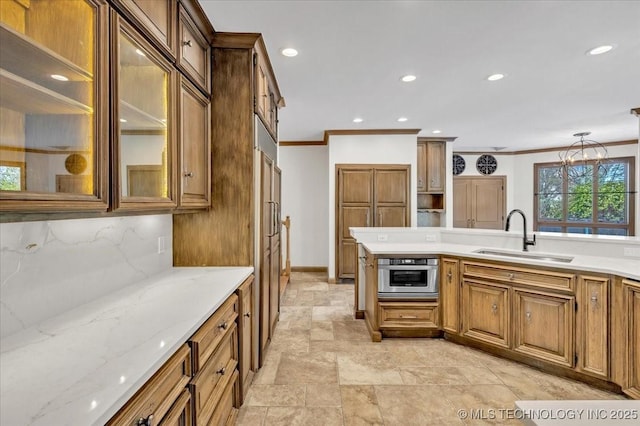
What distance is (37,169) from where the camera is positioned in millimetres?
907

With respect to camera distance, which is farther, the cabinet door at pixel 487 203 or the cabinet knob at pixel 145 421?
the cabinet door at pixel 487 203

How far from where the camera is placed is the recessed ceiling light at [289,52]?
2.67 meters

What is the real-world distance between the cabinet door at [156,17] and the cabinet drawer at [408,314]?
9.07ft

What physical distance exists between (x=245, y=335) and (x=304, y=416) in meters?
0.65

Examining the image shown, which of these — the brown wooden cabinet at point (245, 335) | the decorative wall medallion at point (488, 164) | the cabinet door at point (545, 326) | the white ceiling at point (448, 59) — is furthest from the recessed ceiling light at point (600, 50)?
the decorative wall medallion at point (488, 164)

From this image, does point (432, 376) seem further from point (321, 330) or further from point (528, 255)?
point (528, 255)

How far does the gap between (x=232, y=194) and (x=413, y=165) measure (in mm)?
4060

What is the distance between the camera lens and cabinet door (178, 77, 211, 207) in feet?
6.06

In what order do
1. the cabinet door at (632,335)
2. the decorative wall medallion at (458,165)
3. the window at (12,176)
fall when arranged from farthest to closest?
the decorative wall medallion at (458,165)
the cabinet door at (632,335)
the window at (12,176)

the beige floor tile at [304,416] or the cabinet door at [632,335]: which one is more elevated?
the cabinet door at [632,335]

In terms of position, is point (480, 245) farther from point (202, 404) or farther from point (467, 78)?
point (202, 404)

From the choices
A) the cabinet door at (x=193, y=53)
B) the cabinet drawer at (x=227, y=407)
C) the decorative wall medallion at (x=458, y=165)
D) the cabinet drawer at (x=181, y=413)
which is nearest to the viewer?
the cabinet drawer at (x=181, y=413)

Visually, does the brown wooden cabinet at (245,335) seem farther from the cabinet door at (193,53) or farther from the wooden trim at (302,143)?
the wooden trim at (302,143)

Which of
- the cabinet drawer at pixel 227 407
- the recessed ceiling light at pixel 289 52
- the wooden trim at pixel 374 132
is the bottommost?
the cabinet drawer at pixel 227 407
